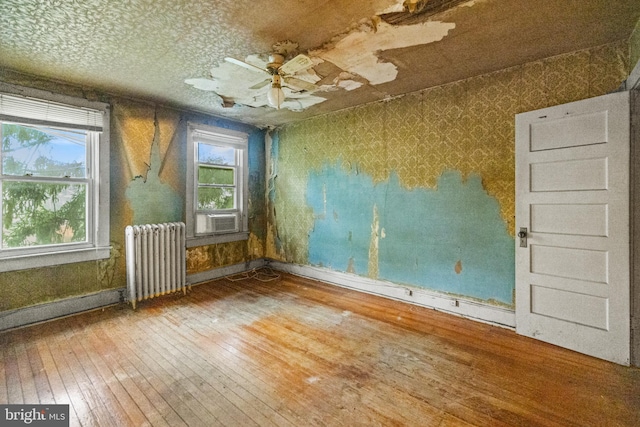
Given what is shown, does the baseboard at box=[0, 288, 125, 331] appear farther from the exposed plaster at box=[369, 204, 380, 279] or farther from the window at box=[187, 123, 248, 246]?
the exposed plaster at box=[369, 204, 380, 279]

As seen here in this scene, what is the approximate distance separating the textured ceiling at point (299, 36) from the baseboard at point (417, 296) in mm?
2532

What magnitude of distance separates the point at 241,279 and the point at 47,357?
2.53 meters

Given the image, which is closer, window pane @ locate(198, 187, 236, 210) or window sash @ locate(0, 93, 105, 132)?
window sash @ locate(0, 93, 105, 132)

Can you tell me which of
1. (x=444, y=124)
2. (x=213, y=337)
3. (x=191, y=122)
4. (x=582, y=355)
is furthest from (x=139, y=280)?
(x=582, y=355)

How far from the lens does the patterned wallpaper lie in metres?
2.56

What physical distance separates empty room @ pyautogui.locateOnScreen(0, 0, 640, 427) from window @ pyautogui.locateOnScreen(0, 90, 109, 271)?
0.8 inches

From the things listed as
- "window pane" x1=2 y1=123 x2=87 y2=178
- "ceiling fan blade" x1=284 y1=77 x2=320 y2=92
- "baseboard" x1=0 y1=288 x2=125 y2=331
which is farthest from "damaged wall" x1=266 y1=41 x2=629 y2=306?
"window pane" x1=2 y1=123 x2=87 y2=178

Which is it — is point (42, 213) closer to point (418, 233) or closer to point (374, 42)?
point (374, 42)

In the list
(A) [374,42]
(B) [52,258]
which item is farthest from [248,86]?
(B) [52,258]

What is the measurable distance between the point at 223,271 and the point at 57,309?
2.08 metres

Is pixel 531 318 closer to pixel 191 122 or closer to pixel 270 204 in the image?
pixel 270 204

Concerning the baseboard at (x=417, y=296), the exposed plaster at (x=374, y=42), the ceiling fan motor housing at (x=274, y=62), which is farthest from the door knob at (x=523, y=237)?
the ceiling fan motor housing at (x=274, y=62)

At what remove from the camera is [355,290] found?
4.17 meters

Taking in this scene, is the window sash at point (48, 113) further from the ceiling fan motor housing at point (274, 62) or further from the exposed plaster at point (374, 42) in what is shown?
the exposed plaster at point (374, 42)
